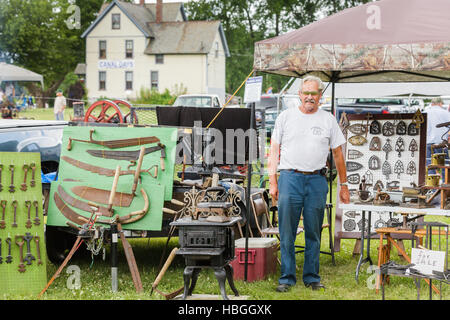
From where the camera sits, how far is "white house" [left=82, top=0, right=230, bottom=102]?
46.2 metres

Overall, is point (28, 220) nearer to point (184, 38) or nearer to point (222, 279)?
point (222, 279)

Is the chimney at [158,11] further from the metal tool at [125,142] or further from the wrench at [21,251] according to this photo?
the wrench at [21,251]

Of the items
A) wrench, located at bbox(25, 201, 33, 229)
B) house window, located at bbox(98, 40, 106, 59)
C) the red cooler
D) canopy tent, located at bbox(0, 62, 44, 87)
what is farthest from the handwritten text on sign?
house window, located at bbox(98, 40, 106, 59)

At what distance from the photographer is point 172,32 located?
4719 cm

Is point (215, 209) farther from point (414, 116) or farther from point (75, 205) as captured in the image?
point (414, 116)

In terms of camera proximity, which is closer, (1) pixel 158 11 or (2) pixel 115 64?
(2) pixel 115 64

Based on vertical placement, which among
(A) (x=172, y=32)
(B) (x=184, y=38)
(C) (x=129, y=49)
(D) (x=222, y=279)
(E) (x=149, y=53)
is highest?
(A) (x=172, y=32)

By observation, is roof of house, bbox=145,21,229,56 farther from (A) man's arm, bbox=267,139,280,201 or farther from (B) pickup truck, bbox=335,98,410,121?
(A) man's arm, bbox=267,139,280,201

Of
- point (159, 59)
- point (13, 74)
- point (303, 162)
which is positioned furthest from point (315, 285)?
point (159, 59)

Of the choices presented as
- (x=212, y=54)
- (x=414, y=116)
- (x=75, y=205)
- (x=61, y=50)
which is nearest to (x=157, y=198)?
(x=75, y=205)

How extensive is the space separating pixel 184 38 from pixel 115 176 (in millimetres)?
41408

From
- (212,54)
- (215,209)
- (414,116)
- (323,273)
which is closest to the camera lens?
(215,209)

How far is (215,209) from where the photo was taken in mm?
5473
